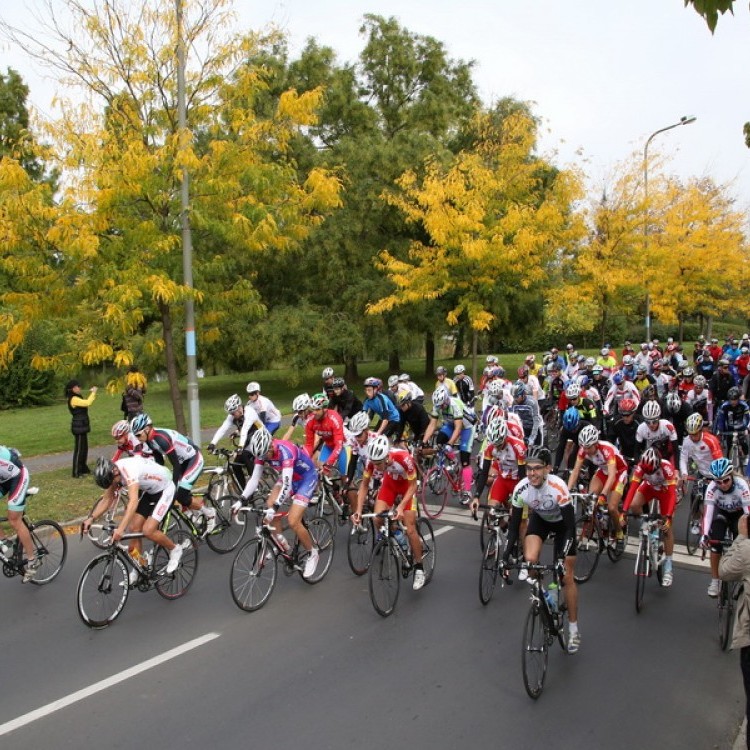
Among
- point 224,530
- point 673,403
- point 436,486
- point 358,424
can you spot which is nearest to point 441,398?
point 436,486

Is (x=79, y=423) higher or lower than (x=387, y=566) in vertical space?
higher

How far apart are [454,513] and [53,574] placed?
574 cm

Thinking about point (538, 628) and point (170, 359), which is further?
point (170, 359)

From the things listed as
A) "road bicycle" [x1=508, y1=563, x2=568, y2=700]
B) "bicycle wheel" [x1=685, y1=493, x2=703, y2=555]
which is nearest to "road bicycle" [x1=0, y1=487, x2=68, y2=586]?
"road bicycle" [x1=508, y1=563, x2=568, y2=700]

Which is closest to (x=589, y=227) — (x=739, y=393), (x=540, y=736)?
(x=739, y=393)

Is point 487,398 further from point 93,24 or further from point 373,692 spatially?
point 93,24

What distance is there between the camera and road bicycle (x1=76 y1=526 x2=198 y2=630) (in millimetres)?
6828

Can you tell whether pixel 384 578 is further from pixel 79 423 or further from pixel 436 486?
pixel 79 423

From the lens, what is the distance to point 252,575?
7297 mm

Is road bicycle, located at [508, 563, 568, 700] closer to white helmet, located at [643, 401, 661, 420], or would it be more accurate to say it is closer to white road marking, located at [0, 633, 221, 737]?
white road marking, located at [0, 633, 221, 737]

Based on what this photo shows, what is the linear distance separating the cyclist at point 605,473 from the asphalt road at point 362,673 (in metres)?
0.74

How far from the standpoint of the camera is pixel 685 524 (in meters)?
10.3

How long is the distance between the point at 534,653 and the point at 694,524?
4699mm

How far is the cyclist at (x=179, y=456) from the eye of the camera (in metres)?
7.94
